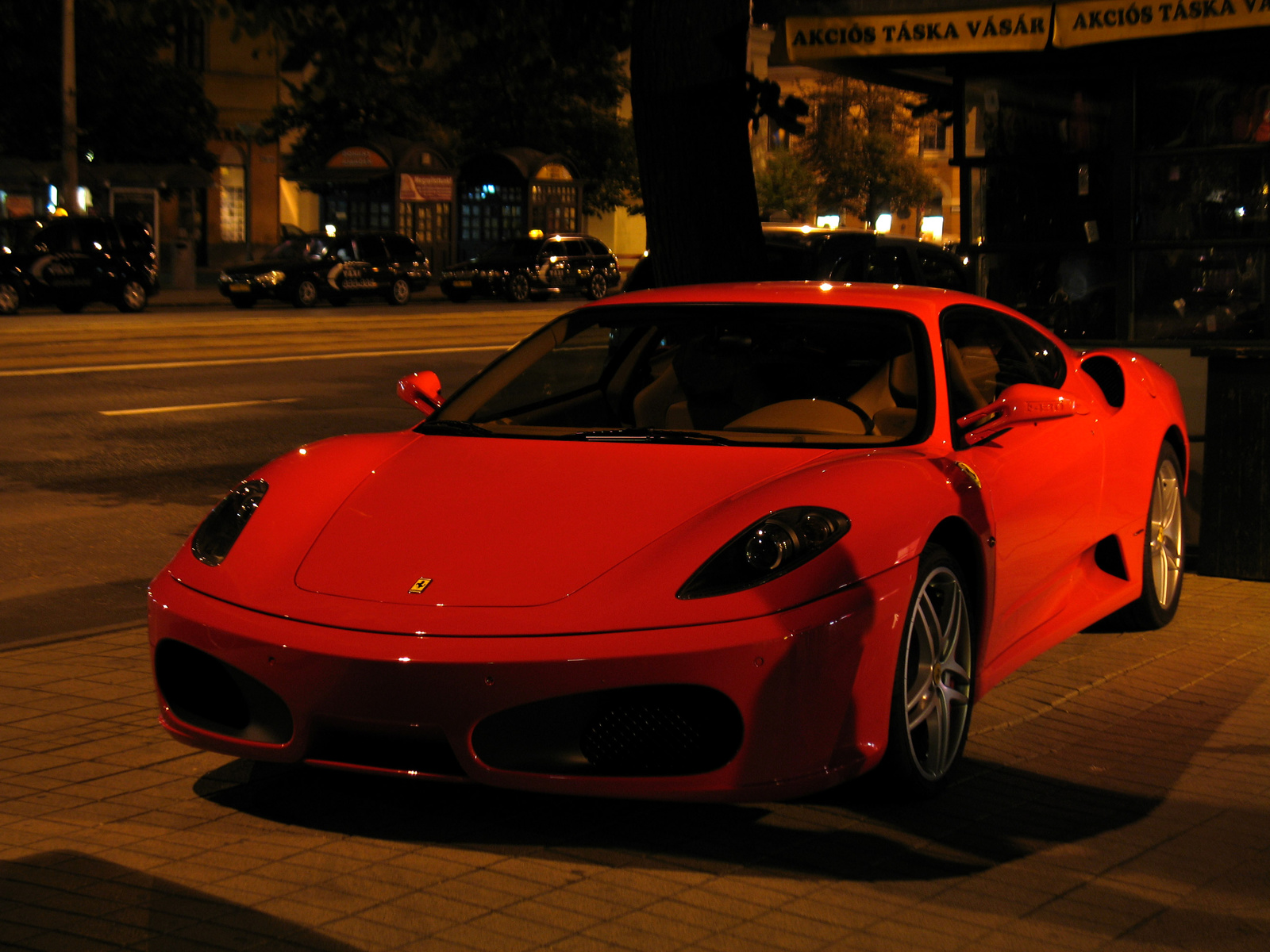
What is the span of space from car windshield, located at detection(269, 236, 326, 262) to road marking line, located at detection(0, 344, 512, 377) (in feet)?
42.0

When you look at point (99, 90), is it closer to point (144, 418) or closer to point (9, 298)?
point (9, 298)

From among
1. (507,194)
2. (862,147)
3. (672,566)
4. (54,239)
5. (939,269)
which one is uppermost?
(862,147)

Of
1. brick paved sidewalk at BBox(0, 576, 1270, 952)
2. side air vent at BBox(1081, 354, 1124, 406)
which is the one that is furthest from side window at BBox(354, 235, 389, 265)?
brick paved sidewalk at BBox(0, 576, 1270, 952)

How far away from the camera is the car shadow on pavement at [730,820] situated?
4.15 meters

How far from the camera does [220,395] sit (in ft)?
55.1

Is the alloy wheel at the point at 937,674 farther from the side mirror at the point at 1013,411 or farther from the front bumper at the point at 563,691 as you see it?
the side mirror at the point at 1013,411

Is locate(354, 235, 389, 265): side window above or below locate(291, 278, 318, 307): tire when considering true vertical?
above

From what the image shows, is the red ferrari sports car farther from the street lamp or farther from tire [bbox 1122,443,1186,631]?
the street lamp

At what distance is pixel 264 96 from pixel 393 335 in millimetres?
30170

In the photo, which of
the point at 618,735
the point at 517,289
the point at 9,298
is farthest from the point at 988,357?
the point at 517,289

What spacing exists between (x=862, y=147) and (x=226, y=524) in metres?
59.9

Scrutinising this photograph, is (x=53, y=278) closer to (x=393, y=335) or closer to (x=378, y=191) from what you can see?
(x=393, y=335)

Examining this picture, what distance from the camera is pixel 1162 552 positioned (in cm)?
680

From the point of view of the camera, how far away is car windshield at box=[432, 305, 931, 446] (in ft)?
16.8
